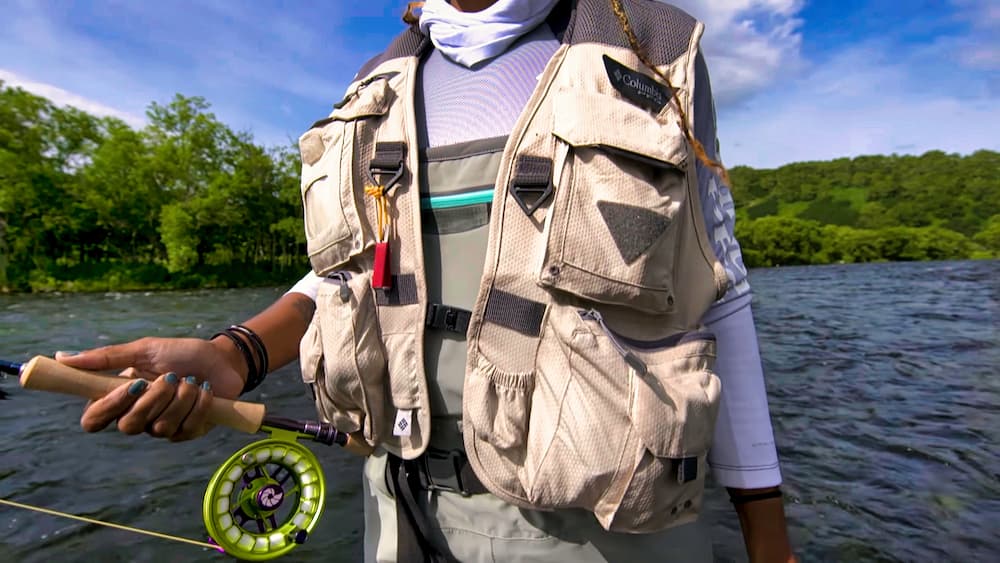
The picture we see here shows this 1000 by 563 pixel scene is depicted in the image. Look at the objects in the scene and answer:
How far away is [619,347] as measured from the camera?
1335 mm

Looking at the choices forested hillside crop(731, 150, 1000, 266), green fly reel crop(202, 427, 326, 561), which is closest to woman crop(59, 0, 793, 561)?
green fly reel crop(202, 427, 326, 561)

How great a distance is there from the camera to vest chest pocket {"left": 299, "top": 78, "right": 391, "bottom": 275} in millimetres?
1605

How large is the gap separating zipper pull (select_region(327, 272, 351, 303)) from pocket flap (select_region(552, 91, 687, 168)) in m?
0.64

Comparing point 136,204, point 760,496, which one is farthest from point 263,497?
point 136,204

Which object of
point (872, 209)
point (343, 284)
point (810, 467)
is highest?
point (872, 209)

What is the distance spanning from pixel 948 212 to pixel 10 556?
401ft

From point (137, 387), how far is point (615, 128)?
1205mm

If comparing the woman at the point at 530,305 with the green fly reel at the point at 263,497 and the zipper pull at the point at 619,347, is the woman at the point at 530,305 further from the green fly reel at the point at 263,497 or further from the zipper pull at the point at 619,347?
the green fly reel at the point at 263,497

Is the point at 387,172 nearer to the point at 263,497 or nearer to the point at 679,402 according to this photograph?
the point at 679,402

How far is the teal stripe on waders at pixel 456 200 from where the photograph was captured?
4.80ft

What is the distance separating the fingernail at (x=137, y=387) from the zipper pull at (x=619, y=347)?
0.99 m

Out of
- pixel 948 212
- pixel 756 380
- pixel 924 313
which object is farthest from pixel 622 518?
pixel 948 212

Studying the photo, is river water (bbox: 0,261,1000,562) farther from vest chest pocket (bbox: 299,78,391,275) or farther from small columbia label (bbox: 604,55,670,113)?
small columbia label (bbox: 604,55,670,113)

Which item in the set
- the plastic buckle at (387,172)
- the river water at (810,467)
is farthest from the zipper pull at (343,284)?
the river water at (810,467)
